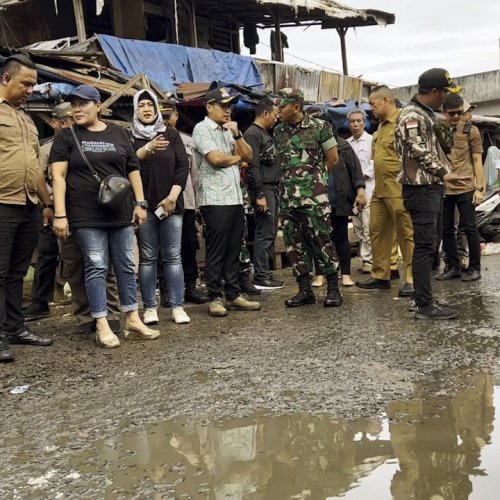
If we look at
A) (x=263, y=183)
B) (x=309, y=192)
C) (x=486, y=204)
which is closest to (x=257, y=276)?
(x=263, y=183)

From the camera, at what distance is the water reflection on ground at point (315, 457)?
2436 millimetres

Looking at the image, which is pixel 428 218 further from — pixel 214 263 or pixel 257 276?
pixel 257 276

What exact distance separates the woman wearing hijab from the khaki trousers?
222 cm

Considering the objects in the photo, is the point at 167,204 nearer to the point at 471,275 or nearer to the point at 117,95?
the point at 471,275

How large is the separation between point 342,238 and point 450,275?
1.34 m

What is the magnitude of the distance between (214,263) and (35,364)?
1.81 metres

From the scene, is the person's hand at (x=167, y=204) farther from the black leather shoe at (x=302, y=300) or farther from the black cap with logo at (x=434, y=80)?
the black cap with logo at (x=434, y=80)

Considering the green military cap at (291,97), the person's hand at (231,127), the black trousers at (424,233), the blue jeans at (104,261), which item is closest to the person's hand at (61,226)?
the blue jeans at (104,261)

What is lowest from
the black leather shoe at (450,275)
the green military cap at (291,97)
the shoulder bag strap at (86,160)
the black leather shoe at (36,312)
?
the black leather shoe at (450,275)

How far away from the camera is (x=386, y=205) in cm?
653

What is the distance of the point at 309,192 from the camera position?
582 cm

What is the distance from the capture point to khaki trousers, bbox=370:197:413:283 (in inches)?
248

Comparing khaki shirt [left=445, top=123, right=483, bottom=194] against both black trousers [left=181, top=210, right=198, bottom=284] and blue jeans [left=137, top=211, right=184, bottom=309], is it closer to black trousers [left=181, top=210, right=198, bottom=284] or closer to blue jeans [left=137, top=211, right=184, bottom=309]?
black trousers [left=181, top=210, right=198, bottom=284]

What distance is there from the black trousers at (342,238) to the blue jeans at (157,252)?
2.21 m
